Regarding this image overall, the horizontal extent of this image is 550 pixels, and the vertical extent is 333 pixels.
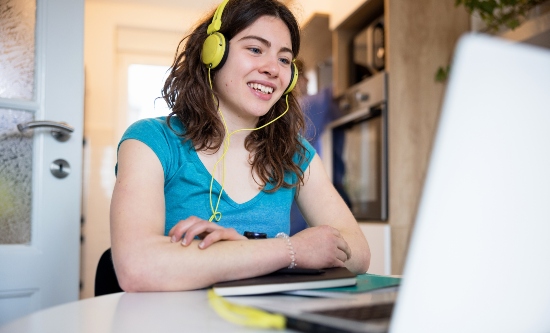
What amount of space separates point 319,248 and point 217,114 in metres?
0.52

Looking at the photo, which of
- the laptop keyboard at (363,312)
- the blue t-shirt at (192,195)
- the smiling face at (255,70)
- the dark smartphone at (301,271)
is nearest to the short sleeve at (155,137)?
the blue t-shirt at (192,195)

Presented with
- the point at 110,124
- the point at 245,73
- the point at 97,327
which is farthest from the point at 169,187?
the point at 110,124

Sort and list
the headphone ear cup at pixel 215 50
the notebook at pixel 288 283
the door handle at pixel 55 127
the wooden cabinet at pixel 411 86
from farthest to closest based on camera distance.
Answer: the wooden cabinet at pixel 411 86 < the door handle at pixel 55 127 < the headphone ear cup at pixel 215 50 < the notebook at pixel 288 283

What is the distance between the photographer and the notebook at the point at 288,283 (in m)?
0.72

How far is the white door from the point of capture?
166 centimetres

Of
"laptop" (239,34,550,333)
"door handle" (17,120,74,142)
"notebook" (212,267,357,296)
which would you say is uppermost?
"door handle" (17,120,74,142)

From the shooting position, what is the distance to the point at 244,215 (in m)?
1.24

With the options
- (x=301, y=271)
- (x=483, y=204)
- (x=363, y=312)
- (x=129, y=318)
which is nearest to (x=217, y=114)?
(x=301, y=271)

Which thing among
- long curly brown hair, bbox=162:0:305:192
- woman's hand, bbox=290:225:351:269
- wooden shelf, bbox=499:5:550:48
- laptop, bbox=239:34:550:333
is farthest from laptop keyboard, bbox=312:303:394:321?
wooden shelf, bbox=499:5:550:48

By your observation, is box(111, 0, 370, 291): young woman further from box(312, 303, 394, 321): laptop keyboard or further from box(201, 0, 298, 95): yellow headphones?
box(312, 303, 394, 321): laptop keyboard

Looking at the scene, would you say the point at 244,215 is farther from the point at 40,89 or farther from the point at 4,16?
the point at 4,16

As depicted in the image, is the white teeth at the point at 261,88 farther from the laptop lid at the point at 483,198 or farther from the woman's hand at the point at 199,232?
the laptop lid at the point at 483,198

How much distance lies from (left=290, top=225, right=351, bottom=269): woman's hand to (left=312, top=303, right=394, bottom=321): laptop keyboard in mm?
375

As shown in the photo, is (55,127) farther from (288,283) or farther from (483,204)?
(483,204)
